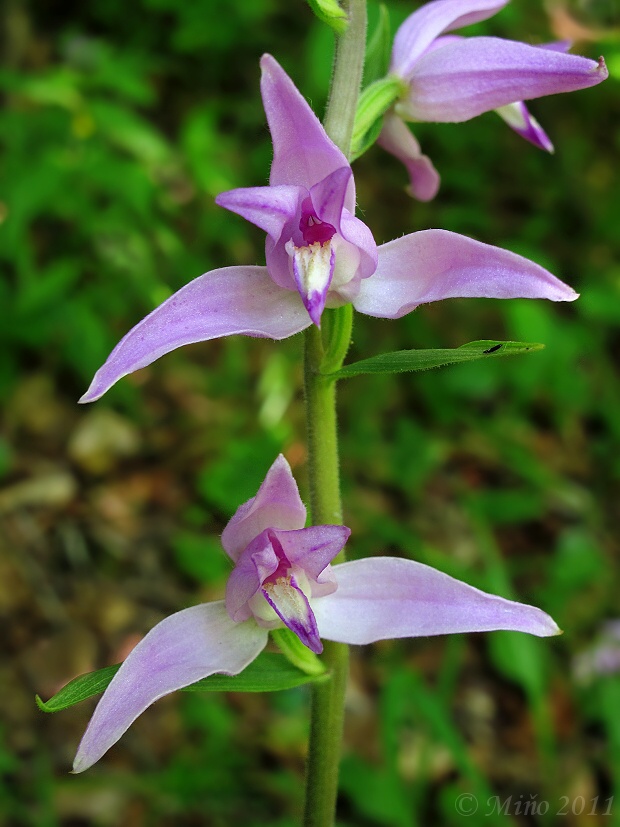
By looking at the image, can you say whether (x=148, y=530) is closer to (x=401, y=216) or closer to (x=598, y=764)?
(x=598, y=764)

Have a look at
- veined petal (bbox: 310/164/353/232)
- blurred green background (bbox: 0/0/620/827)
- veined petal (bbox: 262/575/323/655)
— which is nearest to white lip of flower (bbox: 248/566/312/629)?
veined petal (bbox: 262/575/323/655)

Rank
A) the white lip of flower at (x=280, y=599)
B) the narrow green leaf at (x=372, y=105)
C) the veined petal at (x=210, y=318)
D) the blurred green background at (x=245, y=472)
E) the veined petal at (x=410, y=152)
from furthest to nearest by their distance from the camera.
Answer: the blurred green background at (x=245, y=472)
the veined petal at (x=410, y=152)
the narrow green leaf at (x=372, y=105)
the white lip of flower at (x=280, y=599)
the veined petal at (x=210, y=318)

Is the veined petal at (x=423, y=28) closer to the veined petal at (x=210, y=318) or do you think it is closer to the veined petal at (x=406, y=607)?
the veined petal at (x=210, y=318)

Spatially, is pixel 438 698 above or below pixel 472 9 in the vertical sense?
below

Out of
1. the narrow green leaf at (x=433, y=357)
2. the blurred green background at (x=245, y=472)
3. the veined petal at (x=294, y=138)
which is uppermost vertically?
the veined petal at (x=294, y=138)

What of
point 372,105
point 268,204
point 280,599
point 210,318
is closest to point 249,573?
point 280,599

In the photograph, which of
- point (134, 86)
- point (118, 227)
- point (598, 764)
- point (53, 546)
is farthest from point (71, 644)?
point (134, 86)

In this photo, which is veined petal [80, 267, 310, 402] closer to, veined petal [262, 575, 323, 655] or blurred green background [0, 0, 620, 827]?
veined petal [262, 575, 323, 655]

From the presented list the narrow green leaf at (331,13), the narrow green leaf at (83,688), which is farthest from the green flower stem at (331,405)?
the narrow green leaf at (83,688)
